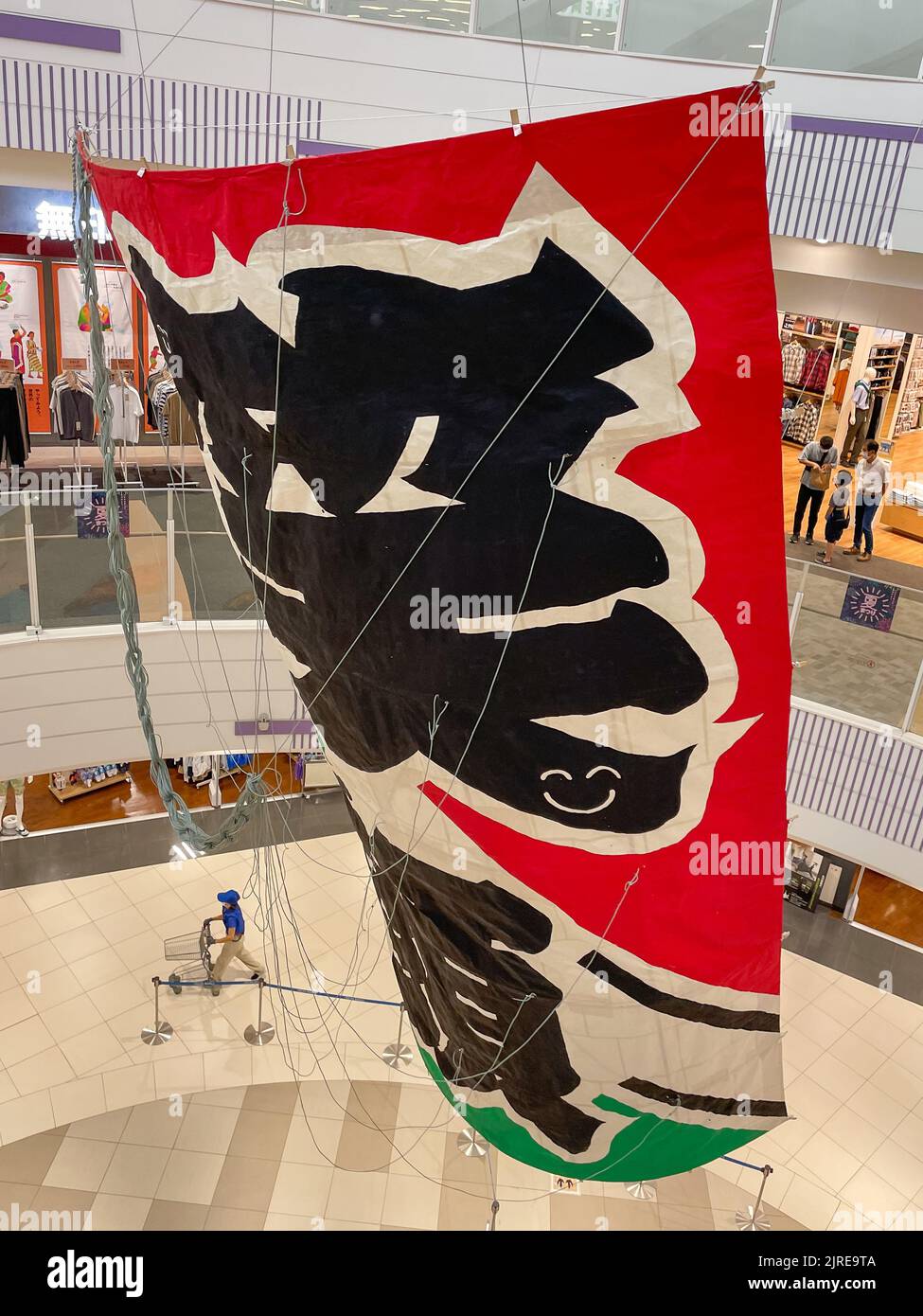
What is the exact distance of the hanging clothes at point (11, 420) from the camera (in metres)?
8.30

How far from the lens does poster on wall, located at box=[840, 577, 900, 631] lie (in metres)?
7.50

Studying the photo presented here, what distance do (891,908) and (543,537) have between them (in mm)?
9633

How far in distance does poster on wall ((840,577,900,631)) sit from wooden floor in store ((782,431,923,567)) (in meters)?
0.89

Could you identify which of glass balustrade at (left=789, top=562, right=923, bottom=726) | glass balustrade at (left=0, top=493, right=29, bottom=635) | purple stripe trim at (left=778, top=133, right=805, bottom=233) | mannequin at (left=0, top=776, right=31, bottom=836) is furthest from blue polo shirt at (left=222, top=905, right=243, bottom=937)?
purple stripe trim at (left=778, top=133, right=805, bottom=233)

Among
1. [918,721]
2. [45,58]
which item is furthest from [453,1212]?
[45,58]

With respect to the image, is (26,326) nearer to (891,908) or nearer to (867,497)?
(867,497)

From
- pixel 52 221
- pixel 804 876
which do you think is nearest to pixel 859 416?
pixel 804 876

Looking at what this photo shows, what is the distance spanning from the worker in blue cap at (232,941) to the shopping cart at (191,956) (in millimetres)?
118

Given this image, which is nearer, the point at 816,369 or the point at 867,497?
the point at 867,497

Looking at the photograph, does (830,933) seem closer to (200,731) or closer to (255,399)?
(200,731)

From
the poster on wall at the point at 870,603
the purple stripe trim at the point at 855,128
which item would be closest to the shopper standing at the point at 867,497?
the poster on wall at the point at 870,603

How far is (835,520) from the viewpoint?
9422 millimetres

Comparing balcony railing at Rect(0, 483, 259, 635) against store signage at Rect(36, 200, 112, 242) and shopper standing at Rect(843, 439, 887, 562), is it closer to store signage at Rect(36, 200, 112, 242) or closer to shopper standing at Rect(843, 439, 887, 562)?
store signage at Rect(36, 200, 112, 242)

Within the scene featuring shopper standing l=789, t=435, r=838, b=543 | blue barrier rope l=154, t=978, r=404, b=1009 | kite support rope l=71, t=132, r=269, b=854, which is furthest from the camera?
shopper standing l=789, t=435, r=838, b=543
